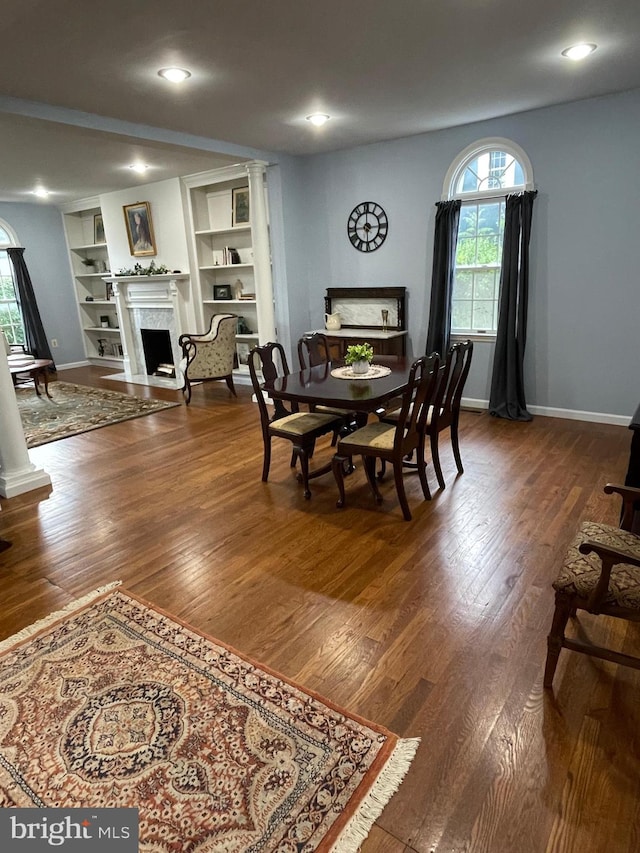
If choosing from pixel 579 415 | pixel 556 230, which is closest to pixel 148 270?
pixel 556 230

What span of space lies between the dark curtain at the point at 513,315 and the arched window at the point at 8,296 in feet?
23.6

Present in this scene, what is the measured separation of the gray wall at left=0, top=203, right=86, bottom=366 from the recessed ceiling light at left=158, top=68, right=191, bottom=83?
239 inches

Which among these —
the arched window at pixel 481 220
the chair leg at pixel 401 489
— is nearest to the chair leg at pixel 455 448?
the chair leg at pixel 401 489

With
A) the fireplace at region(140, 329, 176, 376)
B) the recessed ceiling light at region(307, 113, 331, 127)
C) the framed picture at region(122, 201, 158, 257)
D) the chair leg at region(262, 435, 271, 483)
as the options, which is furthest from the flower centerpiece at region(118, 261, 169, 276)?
the chair leg at region(262, 435, 271, 483)

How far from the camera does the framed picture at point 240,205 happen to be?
6.26m

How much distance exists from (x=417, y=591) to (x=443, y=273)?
11.5ft

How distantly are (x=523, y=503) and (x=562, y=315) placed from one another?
2255mm

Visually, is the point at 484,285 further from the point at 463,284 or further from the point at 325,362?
the point at 325,362

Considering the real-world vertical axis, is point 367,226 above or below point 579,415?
above

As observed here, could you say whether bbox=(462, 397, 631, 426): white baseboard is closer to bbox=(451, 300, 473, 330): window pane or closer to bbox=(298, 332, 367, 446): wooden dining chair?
bbox=(451, 300, 473, 330): window pane

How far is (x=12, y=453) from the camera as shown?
3.62 metres

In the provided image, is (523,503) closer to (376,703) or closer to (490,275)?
(376,703)

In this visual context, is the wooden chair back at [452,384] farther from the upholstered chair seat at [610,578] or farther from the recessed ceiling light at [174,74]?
the recessed ceiling light at [174,74]

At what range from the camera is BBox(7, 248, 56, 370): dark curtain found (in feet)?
25.7
